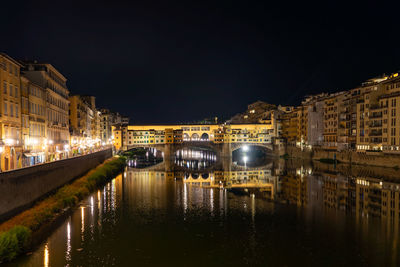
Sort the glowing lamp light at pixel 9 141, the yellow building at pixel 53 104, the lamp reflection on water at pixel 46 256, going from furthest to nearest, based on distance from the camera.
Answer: the yellow building at pixel 53 104 < the glowing lamp light at pixel 9 141 < the lamp reflection on water at pixel 46 256

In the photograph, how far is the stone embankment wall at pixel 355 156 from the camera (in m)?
53.5

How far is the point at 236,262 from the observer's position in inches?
708

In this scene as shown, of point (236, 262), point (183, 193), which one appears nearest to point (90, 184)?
point (183, 193)

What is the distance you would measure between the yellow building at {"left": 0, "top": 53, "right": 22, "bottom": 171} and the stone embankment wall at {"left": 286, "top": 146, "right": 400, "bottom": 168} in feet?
176

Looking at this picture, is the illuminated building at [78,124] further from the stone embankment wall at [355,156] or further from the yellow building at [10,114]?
the stone embankment wall at [355,156]

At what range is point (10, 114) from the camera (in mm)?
29859

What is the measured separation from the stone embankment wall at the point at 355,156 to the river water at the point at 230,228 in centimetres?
1395

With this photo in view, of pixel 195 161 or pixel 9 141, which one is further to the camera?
pixel 195 161

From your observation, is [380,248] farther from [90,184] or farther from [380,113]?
[380,113]

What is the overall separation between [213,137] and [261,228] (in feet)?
308

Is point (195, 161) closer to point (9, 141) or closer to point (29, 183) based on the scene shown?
point (9, 141)

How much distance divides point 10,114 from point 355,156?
5830cm

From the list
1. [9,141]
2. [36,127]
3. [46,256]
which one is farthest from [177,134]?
[46,256]

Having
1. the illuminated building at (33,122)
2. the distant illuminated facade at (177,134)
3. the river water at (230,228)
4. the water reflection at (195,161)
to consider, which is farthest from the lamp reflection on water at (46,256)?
the distant illuminated facade at (177,134)
